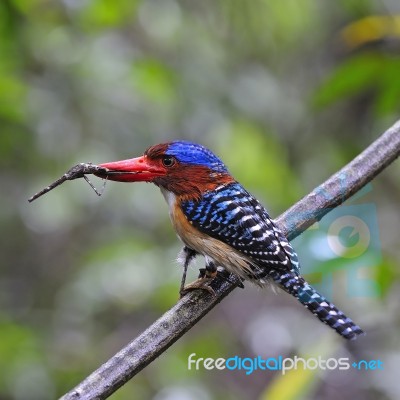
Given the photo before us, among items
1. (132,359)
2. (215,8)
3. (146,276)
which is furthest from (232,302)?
(132,359)

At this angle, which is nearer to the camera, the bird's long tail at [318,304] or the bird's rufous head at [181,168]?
the bird's long tail at [318,304]

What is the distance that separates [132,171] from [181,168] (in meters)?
0.20

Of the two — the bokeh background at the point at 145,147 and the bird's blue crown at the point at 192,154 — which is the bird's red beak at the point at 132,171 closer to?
the bird's blue crown at the point at 192,154

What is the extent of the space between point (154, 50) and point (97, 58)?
73 centimetres

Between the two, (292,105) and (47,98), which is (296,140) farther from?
(47,98)

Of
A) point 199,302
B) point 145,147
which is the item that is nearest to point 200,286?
point 199,302

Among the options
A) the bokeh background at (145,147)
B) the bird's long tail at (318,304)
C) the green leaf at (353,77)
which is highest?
the bokeh background at (145,147)

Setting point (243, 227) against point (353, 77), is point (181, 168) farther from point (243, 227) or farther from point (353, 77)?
point (353, 77)

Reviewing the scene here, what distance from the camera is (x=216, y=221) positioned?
99.1 inches

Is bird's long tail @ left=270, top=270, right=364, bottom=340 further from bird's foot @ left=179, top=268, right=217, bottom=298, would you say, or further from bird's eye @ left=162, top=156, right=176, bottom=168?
bird's eye @ left=162, top=156, right=176, bottom=168

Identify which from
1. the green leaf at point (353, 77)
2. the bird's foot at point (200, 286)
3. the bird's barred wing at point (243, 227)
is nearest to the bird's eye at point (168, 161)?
the bird's barred wing at point (243, 227)

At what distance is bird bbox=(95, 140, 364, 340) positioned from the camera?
2482 mm

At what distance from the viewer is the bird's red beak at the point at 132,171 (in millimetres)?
2338

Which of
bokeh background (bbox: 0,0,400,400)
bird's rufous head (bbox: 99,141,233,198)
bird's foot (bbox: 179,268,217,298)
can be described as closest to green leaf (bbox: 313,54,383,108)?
bokeh background (bbox: 0,0,400,400)
